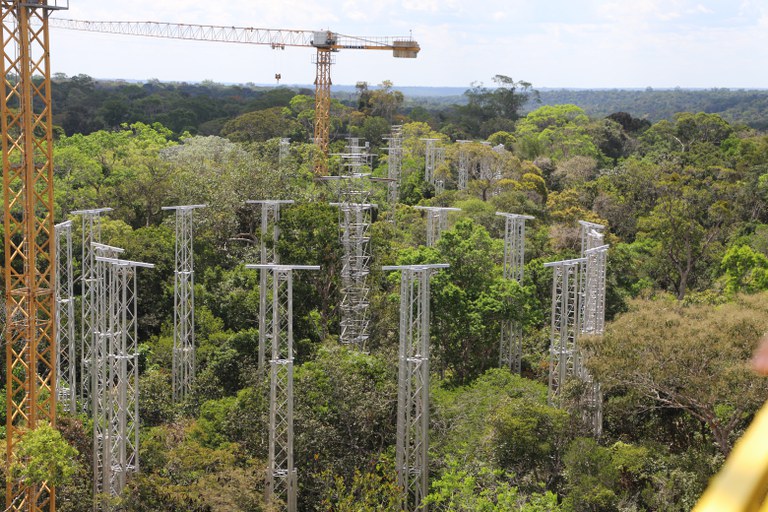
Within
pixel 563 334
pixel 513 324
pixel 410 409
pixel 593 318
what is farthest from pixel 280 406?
pixel 513 324

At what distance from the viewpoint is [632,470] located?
70.8 ft

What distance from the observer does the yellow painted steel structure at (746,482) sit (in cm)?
110

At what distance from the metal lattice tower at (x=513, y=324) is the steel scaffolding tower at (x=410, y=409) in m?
7.61

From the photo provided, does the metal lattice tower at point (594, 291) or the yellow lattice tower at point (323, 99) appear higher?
the yellow lattice tower at point (323, 99)

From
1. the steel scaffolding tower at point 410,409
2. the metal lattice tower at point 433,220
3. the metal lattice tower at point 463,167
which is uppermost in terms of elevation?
the metal lattice tower at point 463,167

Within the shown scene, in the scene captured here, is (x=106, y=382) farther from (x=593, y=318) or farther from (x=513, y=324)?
(x=513, y=324)

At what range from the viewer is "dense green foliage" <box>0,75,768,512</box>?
70.0 ft

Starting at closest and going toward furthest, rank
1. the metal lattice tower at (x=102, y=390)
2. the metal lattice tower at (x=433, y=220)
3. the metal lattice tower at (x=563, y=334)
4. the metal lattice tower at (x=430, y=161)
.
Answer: the metal lattice tower at (x=102, y=390) → the metal lattice tower at (x=563, y=334) → the metal lattice tower at (x=433, y=220) → the metal lattice tower at (x=430, y=161)

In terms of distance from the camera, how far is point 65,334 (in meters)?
29.3

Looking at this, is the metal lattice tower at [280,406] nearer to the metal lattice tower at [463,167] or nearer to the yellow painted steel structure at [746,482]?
the yellow painted steel structure at [746,482]

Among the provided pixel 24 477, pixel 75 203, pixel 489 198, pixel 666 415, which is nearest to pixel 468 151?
pixel 489 198

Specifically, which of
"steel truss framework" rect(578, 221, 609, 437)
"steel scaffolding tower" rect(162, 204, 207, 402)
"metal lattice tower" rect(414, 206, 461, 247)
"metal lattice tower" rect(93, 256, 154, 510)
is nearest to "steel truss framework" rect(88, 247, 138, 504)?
"metal lattice tower" rect(93, 256, 154, 510)

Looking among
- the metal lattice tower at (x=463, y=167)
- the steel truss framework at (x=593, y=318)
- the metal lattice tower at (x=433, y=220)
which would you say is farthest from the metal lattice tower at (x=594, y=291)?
the metal lattice tower at (x=463, y=167)

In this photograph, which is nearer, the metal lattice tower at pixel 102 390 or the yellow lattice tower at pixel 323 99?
the metal lattice tower at pixel 102 390
